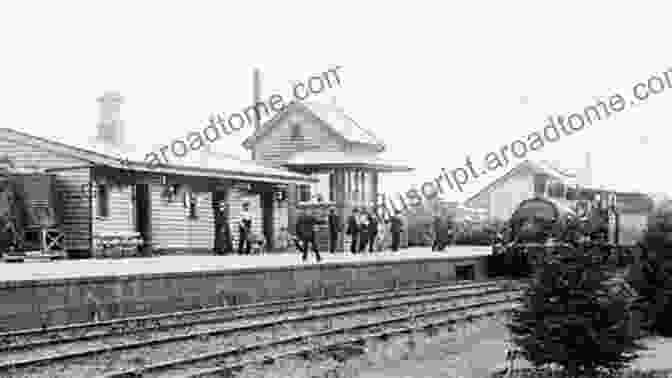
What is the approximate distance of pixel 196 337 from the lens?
12.5 meters

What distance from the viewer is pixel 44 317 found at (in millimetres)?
13906

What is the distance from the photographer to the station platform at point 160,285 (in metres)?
13.9

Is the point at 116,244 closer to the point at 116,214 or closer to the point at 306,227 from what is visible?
the point at 116,214

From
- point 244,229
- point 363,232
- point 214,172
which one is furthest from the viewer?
point 363,232

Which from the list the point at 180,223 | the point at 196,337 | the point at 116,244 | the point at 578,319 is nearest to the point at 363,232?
the point at 180,223

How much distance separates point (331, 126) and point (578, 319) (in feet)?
94.6

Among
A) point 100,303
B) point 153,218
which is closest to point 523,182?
point 153,218

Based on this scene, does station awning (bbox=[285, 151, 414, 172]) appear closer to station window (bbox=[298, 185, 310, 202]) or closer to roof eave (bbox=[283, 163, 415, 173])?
roof eave (bbox=[283, 163, 415, 173])

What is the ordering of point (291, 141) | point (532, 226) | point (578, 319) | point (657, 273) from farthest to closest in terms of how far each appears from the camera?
point (291, 141)
point (532, 226)
point (657, 273)
point (578, 319)

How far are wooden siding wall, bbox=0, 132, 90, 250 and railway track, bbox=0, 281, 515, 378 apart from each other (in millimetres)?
7765

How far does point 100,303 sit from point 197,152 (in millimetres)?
16194

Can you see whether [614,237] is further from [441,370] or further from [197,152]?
[441,370]

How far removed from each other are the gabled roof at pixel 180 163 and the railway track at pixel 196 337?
7.75m

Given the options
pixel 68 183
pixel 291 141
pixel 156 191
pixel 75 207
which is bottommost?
pixel 75 207
